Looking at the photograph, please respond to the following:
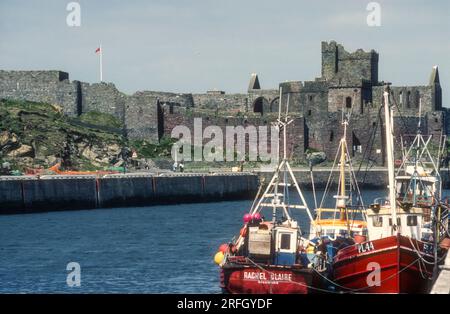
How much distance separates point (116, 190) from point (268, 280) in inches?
1927

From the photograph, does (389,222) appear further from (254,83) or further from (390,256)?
(254,83)

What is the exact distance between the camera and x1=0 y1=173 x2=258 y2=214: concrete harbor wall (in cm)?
8025

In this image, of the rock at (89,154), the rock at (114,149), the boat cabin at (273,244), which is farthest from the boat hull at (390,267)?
the rock at (114,149)

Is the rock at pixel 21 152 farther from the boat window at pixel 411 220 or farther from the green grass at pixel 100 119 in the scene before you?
A: the boat window at pixel 411 220

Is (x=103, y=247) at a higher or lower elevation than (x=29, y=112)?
lower

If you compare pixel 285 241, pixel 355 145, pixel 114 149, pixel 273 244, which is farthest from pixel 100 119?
pixel 273 244

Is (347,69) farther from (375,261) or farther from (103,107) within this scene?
(375,261)

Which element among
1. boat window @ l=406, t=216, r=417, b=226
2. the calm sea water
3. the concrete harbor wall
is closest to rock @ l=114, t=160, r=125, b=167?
the concrete harbor wall

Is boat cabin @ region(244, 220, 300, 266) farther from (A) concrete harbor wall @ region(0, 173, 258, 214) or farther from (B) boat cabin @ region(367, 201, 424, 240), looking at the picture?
(A) concrete harbor wall @ region(0, 173, 258, 214)

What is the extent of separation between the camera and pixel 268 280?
39.9 meters

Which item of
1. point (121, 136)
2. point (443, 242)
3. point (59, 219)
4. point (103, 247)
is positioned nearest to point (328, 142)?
point (121, 136)

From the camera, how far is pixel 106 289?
147 ft

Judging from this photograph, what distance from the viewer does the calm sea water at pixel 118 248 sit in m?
46.2

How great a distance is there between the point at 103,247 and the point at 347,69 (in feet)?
225
